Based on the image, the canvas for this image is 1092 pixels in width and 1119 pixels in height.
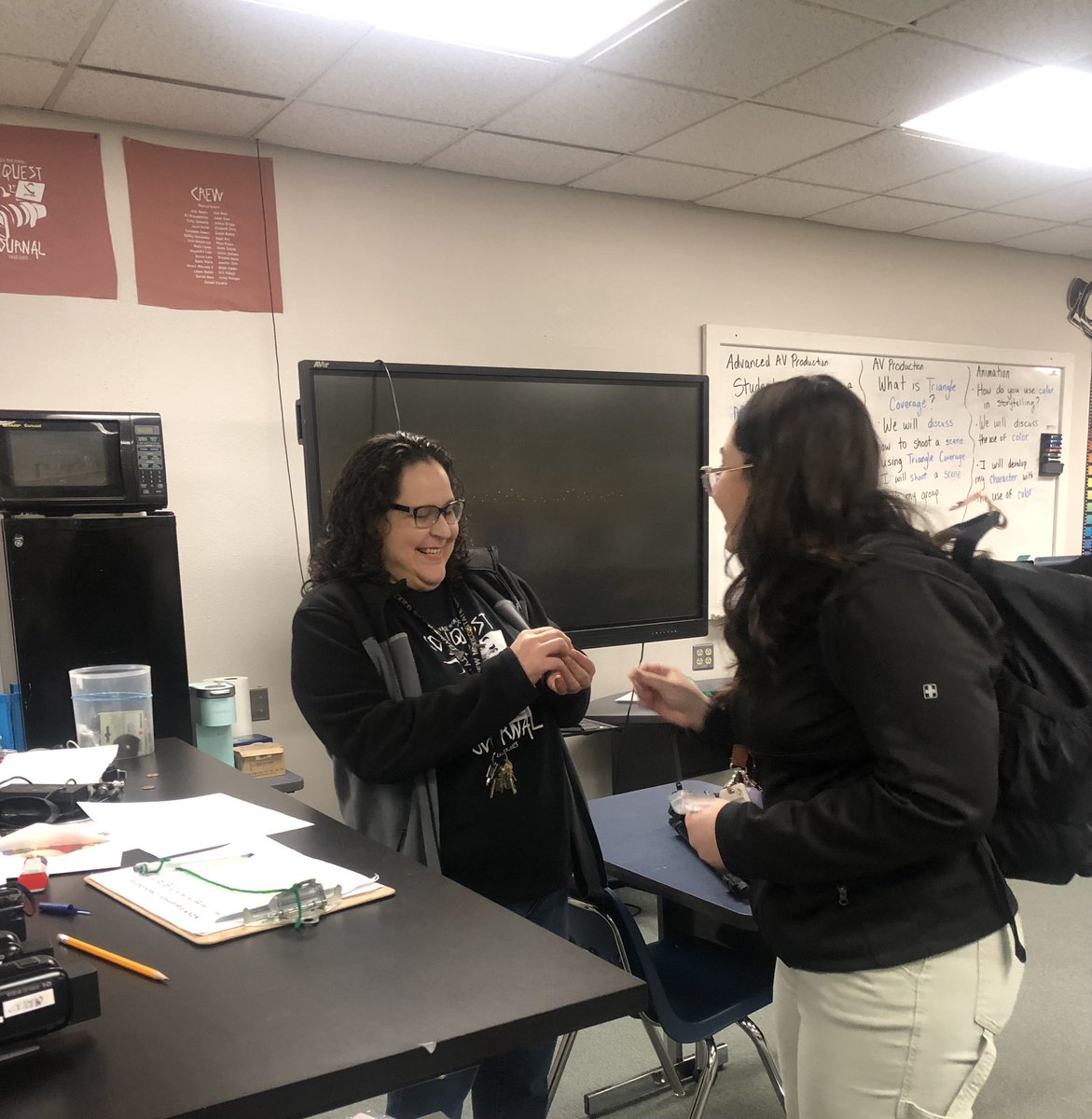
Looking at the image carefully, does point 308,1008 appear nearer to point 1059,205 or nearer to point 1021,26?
point 1021,26

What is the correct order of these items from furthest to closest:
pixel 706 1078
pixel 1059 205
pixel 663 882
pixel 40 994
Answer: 1. pixel 1059 205
2. pixel 706 1078
3. pixel 663 882
4. pixel 40 994

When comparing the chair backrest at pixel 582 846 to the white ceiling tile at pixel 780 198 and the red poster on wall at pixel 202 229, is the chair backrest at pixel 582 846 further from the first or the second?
the white ceiling tile at pixel 780 198

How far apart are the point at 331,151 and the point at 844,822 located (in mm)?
2757

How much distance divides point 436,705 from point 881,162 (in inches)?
110

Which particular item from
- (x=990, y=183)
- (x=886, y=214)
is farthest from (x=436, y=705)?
(x=886, y=214)

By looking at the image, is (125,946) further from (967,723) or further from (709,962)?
(709,962)

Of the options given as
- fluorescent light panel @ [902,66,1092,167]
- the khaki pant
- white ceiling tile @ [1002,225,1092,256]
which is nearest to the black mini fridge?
the khaki pant

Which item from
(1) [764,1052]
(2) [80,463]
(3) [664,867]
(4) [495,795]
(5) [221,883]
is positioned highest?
(2) [80,463]

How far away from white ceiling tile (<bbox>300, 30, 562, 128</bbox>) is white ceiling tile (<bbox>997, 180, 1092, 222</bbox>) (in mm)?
2252

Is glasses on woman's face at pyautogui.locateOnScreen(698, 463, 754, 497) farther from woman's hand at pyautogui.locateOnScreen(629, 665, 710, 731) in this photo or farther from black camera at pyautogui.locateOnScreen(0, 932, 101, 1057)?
black camera at pyautogui.locateOnScreen(0, 932, 101, 1057)

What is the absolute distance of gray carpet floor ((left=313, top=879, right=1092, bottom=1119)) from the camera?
2344 millimetres

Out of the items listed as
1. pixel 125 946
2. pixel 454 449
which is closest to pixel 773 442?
pixel 125 946

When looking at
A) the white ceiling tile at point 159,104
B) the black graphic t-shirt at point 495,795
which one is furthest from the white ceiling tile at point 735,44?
the black graphic t-shirt at point 495,795

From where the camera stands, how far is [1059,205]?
13.1 ft
